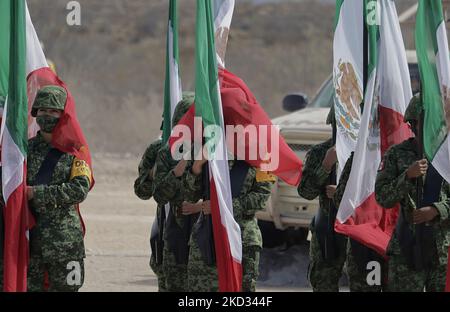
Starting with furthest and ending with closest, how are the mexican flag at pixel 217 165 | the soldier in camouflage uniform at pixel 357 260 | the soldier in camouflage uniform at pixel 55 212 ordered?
the soldier in camouflage uniform at pixel 357 260, the soldier in camouflage uniform at pixel 55 212, the mexican flag at pixel 217 165

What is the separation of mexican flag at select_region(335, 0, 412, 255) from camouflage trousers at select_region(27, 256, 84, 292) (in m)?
1.72

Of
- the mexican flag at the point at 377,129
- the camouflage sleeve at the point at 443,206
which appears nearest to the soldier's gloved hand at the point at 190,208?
the mexican flag at the point at 377,129

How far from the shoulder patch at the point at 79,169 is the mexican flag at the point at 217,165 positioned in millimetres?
859

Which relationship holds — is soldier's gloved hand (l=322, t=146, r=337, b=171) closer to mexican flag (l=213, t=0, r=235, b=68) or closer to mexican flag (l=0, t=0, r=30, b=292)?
mexican flag (l=213, t=0, r=235, b=68)

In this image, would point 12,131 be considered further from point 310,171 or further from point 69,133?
point 310,171

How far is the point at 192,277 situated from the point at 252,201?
622 mm

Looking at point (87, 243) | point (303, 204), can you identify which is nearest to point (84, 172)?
point (303, 204)

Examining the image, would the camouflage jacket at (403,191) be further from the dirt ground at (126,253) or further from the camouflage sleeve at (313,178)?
the dirt ground at (126,253)

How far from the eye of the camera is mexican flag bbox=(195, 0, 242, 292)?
8906 mm

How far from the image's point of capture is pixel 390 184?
8.72m

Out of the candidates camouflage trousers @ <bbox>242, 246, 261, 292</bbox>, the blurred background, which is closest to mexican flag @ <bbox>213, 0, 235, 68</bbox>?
camouflage trousers @ <bbox>242, 246, 261, 292</bbox>

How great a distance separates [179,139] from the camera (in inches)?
366

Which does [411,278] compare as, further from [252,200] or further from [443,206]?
[252,200]

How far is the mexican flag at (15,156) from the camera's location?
9.04m
